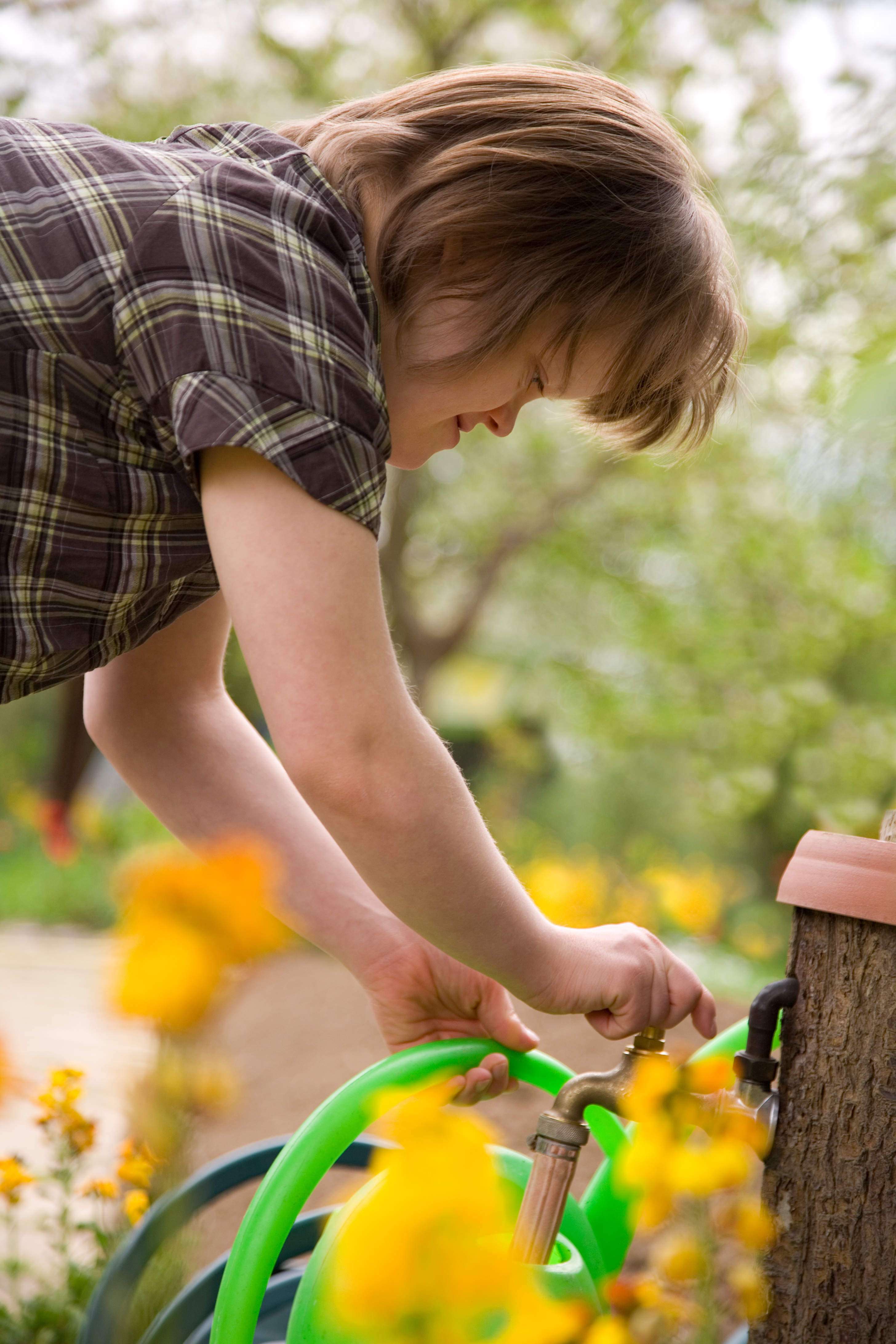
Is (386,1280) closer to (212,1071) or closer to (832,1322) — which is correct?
(212,1071)

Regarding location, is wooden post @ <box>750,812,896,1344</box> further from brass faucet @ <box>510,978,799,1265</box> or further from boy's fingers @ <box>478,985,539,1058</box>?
boy's fingers @ <box>478,985,539,1058</box>

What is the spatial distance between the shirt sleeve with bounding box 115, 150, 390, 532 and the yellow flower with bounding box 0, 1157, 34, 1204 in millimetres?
1101

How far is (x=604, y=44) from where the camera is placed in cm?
557

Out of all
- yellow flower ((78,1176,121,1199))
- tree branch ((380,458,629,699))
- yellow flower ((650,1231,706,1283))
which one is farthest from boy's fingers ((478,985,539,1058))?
tree branch ((380,458,629,699))

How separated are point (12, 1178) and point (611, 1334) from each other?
1.15m

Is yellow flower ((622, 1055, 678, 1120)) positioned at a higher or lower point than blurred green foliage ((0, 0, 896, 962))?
lower

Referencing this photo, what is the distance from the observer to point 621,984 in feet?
2.91

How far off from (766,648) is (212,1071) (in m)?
5.63

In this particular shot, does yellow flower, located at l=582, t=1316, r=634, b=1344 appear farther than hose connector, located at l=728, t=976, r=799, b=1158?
No

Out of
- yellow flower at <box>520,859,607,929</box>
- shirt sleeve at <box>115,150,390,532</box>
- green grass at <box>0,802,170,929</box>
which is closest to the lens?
Result: shirt sleeve at <box>115,150,390,532</box>

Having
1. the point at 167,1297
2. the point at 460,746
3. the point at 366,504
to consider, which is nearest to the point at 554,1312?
the point at 366,504

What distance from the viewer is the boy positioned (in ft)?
2.46

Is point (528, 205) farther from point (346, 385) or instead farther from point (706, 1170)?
point (706, 1170)

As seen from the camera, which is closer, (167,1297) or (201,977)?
(201,977)
